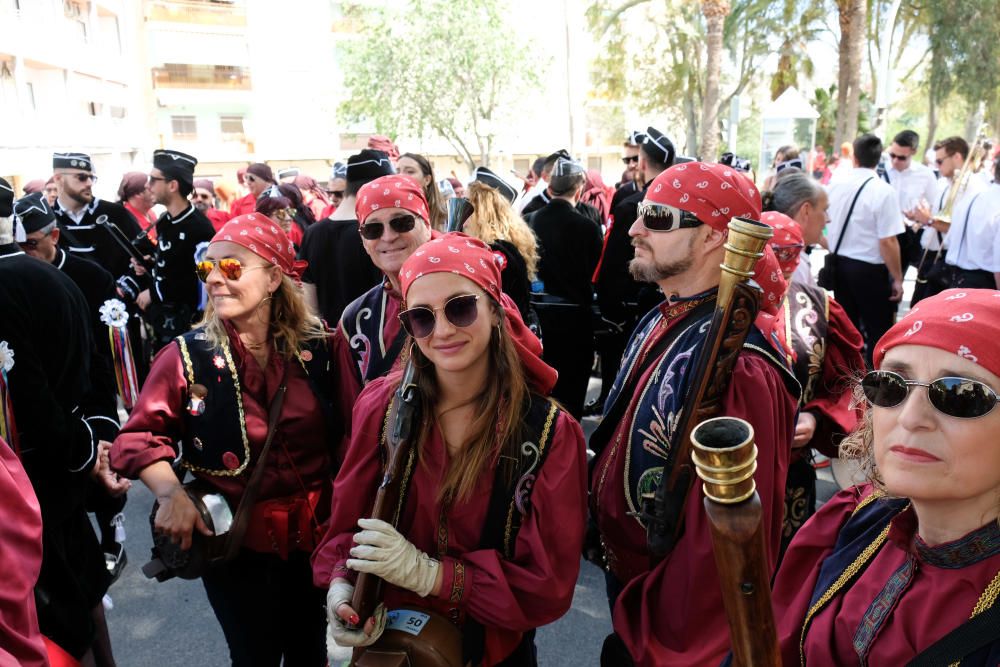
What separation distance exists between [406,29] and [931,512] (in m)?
30.8

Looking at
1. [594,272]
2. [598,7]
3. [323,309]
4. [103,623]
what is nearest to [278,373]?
[103,623]

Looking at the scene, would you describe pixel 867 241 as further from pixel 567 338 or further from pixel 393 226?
pixel 393 226

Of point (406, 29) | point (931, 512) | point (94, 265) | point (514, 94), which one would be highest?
point (406, 29)

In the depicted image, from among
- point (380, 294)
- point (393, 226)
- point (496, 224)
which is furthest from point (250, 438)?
point (496, 224)

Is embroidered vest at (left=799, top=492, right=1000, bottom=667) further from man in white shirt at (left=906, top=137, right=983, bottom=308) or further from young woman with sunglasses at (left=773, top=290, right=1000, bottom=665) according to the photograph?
man in white shirt at (left=906, top=137, right=983, bottom=308)

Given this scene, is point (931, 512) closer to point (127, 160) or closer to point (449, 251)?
point (449, 251)

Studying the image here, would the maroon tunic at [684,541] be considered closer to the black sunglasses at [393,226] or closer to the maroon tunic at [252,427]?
the maroon tunic at [252,427]

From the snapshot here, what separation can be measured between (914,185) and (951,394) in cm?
870

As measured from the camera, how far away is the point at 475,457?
2059 mm

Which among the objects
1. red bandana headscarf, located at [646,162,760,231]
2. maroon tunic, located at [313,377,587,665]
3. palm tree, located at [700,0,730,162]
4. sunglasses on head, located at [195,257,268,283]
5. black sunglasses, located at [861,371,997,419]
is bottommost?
maroon tunic, located at [313,377,587,665]

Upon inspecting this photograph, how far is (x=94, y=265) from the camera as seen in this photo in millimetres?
4965

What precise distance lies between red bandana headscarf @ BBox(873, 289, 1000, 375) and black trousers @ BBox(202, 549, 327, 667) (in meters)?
2.15

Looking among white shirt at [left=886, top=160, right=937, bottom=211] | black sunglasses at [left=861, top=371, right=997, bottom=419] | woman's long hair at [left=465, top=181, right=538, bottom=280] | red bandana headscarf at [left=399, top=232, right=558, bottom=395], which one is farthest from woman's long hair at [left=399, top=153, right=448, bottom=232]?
white shirt at [left=886, top=160, right=937, bottom=211]

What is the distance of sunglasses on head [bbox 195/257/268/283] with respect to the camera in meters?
2.75
